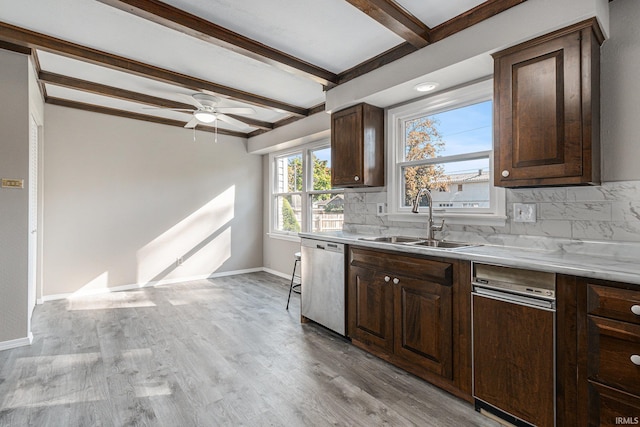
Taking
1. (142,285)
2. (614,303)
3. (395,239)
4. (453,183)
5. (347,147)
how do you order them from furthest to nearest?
(142,285)
(347,147)
(395,239)
(453,183)
(614,303)

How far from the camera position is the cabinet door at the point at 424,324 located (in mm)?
2129

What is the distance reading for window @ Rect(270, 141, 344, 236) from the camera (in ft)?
15.9

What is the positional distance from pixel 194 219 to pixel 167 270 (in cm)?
93

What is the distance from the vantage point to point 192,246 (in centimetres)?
549

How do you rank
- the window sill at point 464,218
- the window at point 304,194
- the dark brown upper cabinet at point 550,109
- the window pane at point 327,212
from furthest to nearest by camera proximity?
1. the window at point 304,194
2. the window pane at point 327,212
3. the window sill at point 464,218
4. the dark brown upper cabinet at point 550,109

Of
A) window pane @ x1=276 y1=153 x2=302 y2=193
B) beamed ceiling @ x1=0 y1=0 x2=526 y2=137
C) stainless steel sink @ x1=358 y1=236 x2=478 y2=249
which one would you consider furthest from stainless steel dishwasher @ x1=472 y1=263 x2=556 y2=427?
window pane @ x1=276 y1=153 x2=302 y2=193

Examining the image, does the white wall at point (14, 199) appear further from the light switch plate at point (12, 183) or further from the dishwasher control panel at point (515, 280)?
the dishwasher control panel at point (515, 280)

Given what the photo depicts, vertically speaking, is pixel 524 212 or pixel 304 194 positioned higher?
pixel 304 194

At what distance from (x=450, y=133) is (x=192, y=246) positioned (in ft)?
14.4

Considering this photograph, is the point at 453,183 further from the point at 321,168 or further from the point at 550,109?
the point at 321,168

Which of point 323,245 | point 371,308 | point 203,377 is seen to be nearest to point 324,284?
point 323,245

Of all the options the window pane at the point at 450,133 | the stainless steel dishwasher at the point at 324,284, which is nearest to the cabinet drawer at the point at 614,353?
the window pane at the point at 450,133

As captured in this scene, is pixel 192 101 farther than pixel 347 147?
Yes

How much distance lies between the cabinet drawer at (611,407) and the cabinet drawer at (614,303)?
343 mm
